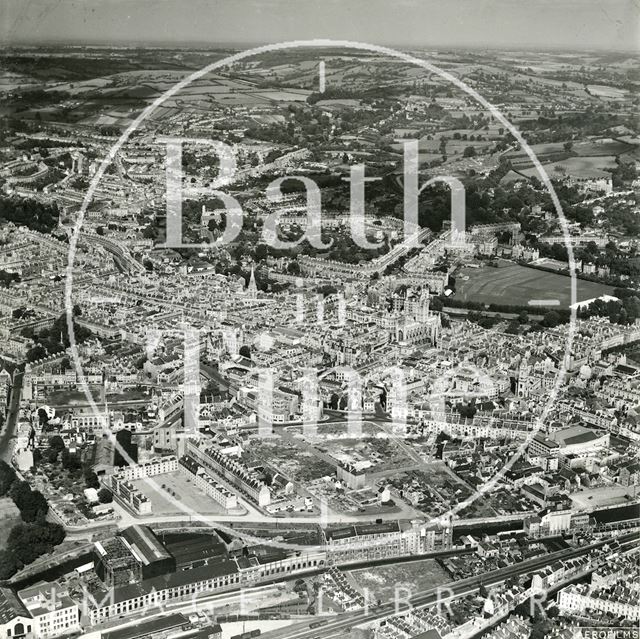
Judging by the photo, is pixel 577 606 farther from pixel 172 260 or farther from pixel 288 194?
pixel 288 194

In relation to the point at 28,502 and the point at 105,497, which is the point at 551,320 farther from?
the point at 28,502

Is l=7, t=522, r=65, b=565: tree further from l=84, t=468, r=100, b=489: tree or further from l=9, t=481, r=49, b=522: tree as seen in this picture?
l=84, t=468, r=100, b=489: tree

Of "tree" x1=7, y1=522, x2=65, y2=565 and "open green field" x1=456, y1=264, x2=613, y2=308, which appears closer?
"tree" x1=7, y1=522, x2=65, y2=565

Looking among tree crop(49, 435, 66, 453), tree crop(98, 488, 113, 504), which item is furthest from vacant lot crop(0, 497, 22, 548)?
tree crop(49, 435, 66, 453)

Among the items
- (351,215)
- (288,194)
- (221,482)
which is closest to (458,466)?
(221,482)

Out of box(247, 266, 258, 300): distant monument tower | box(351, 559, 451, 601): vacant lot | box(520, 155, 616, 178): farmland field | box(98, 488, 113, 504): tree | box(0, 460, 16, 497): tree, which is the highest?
box(520, 155, 616, 178): farmland field

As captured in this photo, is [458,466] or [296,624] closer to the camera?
[296,624]

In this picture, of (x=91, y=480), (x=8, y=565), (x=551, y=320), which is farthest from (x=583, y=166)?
(x=8, y=565)
